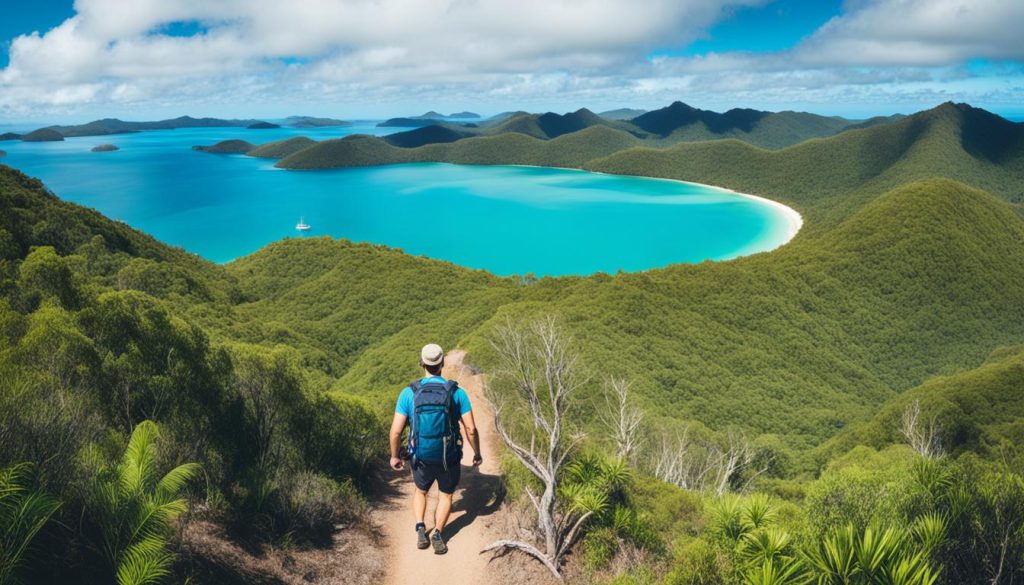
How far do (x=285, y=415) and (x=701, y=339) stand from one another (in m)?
42.0

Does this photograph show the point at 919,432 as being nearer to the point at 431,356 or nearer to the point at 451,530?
the point at 451,530

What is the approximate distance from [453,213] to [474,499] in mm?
117009

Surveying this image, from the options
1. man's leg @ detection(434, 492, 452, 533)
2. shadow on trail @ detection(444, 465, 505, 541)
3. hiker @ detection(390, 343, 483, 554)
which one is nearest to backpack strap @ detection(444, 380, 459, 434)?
hiker @ detection(390, 343, 483, 554)

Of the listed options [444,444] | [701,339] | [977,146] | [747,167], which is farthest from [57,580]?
[977,146]

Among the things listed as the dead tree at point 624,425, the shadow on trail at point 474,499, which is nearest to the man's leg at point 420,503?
the shadow on trail at point 474,499

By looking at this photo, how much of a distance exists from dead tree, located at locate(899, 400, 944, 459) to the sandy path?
22.0 m

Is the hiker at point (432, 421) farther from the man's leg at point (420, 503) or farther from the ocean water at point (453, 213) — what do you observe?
the ocean water at point (453, 213)

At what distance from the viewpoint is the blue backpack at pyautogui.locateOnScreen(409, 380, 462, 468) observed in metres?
6.08

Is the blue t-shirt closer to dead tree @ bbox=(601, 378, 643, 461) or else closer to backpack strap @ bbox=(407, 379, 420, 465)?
backpack strap @ bbox=(407, 379, 420, 465)

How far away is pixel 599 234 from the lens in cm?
10656

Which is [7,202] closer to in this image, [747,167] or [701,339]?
[701,339]

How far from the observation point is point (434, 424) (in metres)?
6.16

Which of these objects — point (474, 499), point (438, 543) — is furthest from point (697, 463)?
point (438, 543)

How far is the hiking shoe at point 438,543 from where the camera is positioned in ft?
23.9
